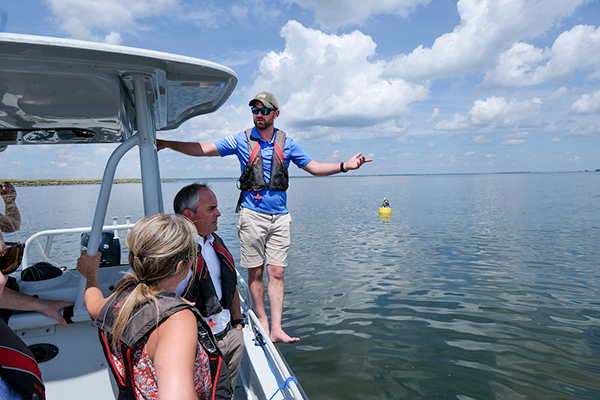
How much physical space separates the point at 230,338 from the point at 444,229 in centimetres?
1481

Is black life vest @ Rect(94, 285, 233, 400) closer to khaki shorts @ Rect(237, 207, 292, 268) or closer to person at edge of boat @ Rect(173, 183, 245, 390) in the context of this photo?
person at edge of boat @ Rect(173, 183, 245, 390)

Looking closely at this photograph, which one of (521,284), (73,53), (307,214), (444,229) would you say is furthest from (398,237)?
(73,53)

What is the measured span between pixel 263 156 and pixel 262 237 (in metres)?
0.76

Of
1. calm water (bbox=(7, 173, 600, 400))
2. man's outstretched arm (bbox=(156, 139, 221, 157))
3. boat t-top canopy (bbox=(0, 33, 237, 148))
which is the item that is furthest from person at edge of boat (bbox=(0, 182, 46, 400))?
man's outstretched arm (bbox=(156, 139, 221, 157))

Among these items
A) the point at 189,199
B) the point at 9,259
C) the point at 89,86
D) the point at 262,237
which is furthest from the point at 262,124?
the point at 9,259

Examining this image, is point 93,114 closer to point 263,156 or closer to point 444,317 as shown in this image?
point 263,156

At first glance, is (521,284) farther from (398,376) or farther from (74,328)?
(74,328)

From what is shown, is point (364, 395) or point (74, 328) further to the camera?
point (364, 395)

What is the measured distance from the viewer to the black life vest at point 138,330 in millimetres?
1327

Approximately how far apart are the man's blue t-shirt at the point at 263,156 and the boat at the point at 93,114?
21.6 inches

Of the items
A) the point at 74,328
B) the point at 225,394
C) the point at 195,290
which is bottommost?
the point at 225,394

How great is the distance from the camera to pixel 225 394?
1.93 m

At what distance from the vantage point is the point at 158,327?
1.32m

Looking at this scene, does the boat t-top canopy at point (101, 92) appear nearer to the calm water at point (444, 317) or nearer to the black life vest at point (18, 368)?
the calm water at point (444, 317)
